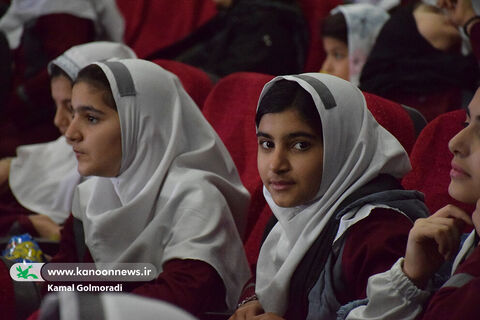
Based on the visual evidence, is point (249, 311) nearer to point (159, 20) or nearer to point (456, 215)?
point (456, 215)

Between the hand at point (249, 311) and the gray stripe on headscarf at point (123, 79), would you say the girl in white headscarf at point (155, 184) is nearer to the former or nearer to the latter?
the gray stripe on headscarf at point (123, 79)

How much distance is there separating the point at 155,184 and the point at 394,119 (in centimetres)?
57

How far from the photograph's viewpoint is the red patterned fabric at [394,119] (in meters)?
1.89

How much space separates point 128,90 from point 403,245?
0.77 meters

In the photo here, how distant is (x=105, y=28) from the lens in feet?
11.9

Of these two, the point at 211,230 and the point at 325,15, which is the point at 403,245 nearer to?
the point at 211,230

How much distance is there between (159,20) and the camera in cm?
375

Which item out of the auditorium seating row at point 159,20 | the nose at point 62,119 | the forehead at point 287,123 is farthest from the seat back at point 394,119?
the auditorium seating row at point 159,20

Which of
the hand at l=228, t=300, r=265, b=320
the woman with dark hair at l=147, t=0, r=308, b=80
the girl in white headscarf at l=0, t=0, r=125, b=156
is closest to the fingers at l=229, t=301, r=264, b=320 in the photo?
the hand at l=228, t=300, r=265, b=320

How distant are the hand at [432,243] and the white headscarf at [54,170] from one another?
149cm

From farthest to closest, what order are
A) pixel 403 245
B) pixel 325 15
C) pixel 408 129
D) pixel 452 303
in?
pixel 325 15 → pixel 408 129 → pixel 403 245 → pixel 452 303

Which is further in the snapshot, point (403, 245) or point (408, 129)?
point (408, 129)

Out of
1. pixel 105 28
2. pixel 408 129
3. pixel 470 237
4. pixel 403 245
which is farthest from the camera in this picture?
pixel 105 28

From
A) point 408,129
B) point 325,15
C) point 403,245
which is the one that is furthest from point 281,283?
point 325,15
